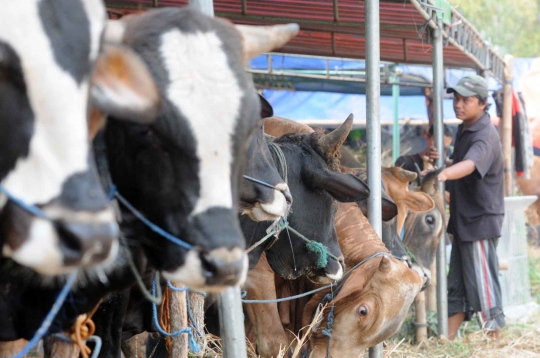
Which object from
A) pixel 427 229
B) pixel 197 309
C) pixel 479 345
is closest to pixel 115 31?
pixel 197 309

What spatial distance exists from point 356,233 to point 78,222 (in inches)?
145

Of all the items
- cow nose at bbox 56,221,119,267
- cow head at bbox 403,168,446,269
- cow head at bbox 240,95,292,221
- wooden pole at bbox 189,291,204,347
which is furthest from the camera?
cow head at bbox 403,168,446,269

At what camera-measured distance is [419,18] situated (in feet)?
22.9

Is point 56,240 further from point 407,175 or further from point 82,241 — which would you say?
point 407,175

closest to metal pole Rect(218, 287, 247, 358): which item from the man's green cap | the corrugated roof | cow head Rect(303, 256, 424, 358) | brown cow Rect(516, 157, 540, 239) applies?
cow head Rect(303, 256, 424, 358)

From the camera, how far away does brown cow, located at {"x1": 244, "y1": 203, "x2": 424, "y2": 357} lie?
481 cm

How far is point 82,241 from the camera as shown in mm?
1993

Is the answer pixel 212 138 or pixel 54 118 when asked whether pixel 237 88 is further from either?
pixel 54 118

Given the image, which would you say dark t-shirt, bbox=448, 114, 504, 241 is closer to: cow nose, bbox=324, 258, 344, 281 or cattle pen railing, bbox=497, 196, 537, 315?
cattle pen railing, bbox=497, 196, 537, 315

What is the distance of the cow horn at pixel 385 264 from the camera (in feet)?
15.8

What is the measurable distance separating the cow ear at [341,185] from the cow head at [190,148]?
226cm

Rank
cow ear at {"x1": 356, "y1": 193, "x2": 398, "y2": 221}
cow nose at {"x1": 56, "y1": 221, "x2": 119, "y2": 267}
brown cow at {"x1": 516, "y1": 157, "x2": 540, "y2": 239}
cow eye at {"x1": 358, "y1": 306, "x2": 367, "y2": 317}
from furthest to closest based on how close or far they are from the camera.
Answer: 1. brown cow at {"x1": 516, "y1": 157, "x2": 540, "y2": 239}
2. cow ear at {"x1": 356, "y1": 193, "x2": 398, "y2": 221}
3. cow eye at {"x1": 358, "y1": 306, "x2": 367, "y2": 317}
4. cow nose at {"x1": 56, "y1": 221, "x2": 119, "y2": 267}

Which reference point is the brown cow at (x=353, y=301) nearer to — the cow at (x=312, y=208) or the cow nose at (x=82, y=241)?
the cow at (x=312, y=208)

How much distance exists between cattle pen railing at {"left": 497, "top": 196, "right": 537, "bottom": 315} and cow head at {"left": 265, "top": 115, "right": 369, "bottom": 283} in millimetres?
→ 3962
